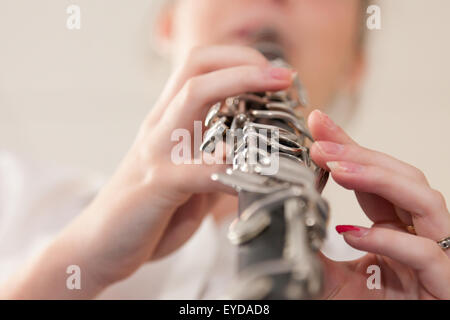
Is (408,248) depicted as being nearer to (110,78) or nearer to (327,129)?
(327,129)

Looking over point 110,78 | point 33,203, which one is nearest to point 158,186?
point 33,203

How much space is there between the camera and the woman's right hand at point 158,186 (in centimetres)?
42

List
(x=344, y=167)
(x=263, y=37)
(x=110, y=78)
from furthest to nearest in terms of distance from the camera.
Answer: (x=110, y=78) → (x=263, y=37) → (x=344, y=167)

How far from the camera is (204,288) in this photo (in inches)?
28.9

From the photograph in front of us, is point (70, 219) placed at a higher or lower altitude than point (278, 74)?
lower

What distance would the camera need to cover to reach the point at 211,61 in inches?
18.3

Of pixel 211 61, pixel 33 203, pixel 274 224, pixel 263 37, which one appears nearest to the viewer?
pixel 274 224

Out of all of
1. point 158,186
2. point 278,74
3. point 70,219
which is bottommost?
point 70,219

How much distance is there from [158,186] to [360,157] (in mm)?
198

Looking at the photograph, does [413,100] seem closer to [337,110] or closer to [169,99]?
[337,110]

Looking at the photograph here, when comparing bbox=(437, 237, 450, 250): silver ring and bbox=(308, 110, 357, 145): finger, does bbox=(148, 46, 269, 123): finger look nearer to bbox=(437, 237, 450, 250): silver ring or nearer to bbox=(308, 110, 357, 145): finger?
bbox=(308, 110, 357, 145): finger

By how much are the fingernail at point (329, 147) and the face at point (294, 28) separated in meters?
0.41

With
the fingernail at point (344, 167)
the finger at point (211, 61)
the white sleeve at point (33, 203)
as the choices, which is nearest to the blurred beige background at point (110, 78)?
the white sleeve at point (33, 203)

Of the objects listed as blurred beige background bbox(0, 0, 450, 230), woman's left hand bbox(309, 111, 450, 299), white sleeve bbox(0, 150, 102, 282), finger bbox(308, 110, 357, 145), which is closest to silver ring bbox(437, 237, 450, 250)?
woman's left hand bbox(309, 111, 450, 299)
